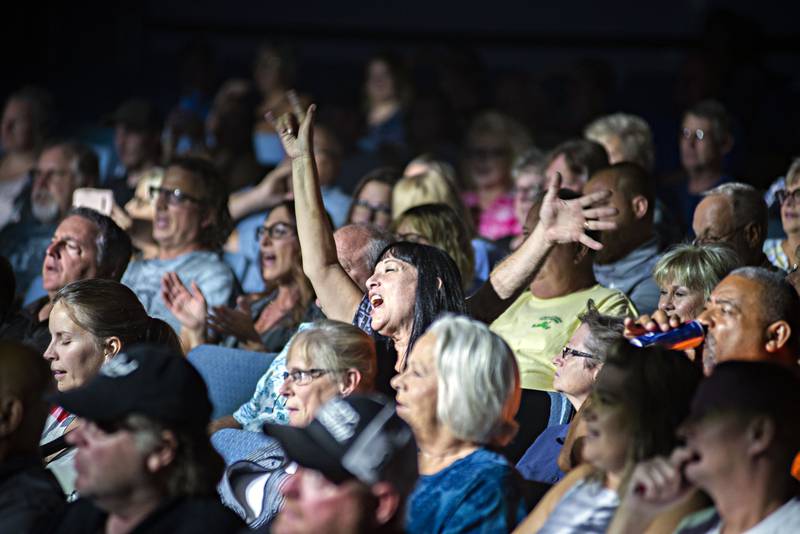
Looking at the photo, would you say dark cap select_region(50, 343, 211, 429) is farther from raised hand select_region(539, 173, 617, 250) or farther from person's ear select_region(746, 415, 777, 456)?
raised hand select_region(539, 173, 617, 250)

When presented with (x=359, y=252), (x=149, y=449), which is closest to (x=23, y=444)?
(x=149, y=449)

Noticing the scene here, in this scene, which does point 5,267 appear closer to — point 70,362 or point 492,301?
point 70,362

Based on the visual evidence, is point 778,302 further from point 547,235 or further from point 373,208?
point 373,208

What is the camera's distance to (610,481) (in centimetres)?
320

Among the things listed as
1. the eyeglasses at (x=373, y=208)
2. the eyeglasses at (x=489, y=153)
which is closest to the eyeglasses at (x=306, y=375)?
the eyeglasses at (x=373, y=208)

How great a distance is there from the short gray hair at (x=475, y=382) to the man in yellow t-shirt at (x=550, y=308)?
1.22m

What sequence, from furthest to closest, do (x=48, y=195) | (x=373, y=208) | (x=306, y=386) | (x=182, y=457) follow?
1. (x=48, y=195)
2. (x=373, y=208)
3. (x=306, y=386)
4. (x=182, y=457)

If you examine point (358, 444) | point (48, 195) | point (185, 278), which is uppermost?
point (358, 444)

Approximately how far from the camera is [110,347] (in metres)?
4.46

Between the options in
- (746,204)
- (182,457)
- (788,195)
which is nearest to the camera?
(182,457)

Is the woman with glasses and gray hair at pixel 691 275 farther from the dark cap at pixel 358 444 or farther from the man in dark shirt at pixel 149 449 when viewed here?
the man in dark shirt at pixel 149 449

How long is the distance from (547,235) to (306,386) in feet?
3.38

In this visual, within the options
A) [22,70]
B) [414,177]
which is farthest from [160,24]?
[414,177]

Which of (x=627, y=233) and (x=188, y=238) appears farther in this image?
(x=188, y=238)
